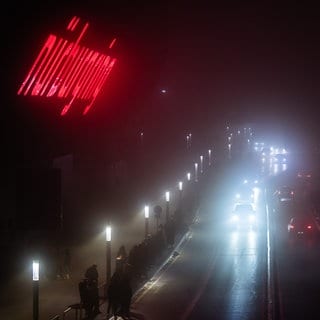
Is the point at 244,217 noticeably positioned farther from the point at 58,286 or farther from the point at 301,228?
the point at 58,286

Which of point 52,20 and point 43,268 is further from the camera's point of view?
point 43,268

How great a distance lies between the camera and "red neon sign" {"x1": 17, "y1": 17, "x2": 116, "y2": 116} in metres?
25.1

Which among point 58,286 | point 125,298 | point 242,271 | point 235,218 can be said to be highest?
point 235,218

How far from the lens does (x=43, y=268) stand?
28.5 metres

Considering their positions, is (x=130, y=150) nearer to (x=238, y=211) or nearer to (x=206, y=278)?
(x=238, y=211)

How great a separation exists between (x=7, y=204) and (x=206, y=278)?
25.2ft

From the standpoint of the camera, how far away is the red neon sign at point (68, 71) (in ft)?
82.4

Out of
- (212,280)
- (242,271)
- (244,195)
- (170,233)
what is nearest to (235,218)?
(170,233)

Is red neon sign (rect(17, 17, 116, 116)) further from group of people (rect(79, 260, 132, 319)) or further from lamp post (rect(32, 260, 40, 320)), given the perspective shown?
lamp post (rect(32, 260, 40, 320))

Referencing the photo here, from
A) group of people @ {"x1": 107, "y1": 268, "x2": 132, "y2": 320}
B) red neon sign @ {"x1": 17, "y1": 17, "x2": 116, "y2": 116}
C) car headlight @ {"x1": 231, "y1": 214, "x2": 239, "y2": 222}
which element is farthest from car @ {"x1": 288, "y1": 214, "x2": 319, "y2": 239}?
group of people @ {"x1": 107, "y1": 268, "x2": 132, "y2": 320}

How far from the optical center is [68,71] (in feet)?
97.3

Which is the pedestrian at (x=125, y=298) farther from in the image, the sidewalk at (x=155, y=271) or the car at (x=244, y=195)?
the car at (x=244, y=195)

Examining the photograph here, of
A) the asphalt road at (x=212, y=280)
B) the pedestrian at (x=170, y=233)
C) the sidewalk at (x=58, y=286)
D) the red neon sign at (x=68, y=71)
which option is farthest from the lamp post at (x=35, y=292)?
the pedestrian at (x=170, y=233)

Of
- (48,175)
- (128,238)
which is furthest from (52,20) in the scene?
(128,238)
